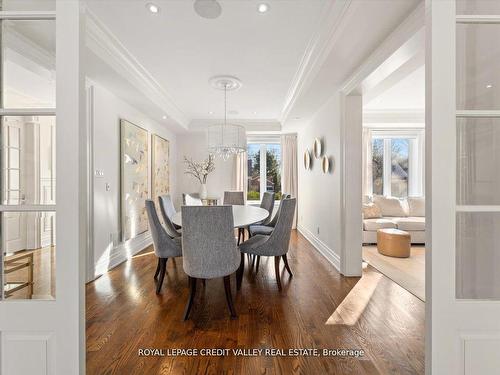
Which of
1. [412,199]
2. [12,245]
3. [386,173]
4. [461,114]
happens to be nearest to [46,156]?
[12,245]

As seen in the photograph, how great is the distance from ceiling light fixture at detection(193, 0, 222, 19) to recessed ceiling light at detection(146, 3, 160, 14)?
31cm

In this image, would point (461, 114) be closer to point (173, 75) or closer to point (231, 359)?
point (231, 359)

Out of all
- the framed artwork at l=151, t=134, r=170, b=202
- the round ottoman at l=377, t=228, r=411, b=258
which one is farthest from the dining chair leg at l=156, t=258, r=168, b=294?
the round ottoman at l=377, t=228, r=411, b=258

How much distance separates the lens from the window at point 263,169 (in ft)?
20.8

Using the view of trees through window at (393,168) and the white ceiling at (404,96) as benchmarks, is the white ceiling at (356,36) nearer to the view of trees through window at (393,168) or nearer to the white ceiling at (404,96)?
the white ceiling at (404,96)

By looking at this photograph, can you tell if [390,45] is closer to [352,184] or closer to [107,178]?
[352,184]

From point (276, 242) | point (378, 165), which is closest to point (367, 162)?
point (378, 165)

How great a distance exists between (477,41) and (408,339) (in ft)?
6.33

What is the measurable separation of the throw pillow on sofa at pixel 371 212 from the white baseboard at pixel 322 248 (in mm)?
1169

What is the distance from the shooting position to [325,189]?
3.79 metres

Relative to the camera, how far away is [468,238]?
0.91m

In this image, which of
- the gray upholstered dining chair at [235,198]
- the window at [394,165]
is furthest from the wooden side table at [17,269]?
the window at [394,165]

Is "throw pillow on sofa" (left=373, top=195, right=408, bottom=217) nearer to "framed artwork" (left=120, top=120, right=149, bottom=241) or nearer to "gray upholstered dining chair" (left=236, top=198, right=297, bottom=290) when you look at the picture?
"gray upholstered dining chair" (left=236, top=198, right=297, bottom=290)

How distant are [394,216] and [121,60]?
5354 millimetres
